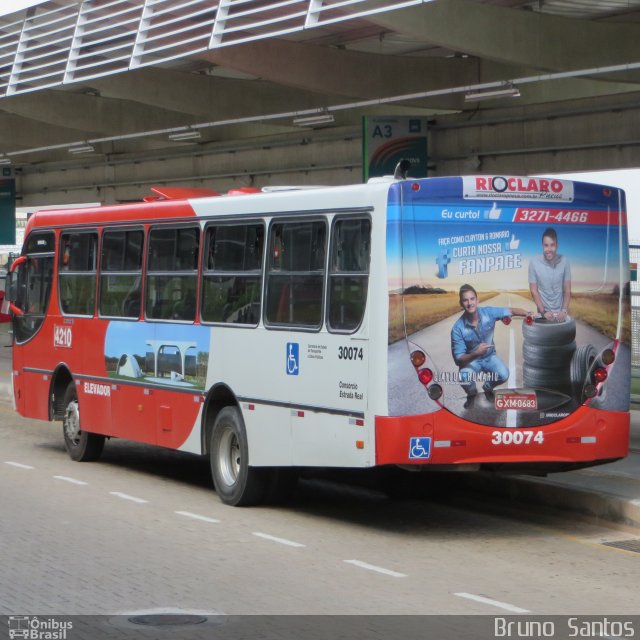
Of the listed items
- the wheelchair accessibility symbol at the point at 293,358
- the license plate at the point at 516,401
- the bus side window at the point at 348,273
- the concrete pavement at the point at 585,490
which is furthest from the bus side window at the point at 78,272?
the license plate at the point at 516,401

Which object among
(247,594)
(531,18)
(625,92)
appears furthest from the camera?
(625,92)

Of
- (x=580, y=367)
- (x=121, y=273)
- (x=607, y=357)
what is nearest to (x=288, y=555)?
(x=580, y=367)

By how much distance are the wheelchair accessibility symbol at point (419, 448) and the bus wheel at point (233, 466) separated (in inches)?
85.3

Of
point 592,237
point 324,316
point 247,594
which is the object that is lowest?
point 247,594

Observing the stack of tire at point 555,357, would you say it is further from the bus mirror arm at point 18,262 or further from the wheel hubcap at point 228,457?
the bus mirror arm at point 18,262

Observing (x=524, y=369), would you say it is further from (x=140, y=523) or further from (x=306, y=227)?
(x=140, y=523)

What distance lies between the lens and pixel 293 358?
12047 millimetres

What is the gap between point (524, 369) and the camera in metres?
11.4

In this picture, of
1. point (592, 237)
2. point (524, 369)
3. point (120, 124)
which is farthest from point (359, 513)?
point (120, 124)

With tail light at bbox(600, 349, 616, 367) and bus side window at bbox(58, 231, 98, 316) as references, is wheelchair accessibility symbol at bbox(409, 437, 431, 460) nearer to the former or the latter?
tail light at bbox(600, 349, 616, 367)

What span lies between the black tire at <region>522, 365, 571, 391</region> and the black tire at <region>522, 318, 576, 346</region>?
22cm

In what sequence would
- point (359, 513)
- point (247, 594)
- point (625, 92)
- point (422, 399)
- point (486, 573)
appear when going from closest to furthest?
point (247, 594) → point (486, 573) → point (422, 399) → point (359, 513) → point (625, 92)

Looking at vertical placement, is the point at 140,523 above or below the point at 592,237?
below

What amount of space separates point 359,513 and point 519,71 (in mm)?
11378
